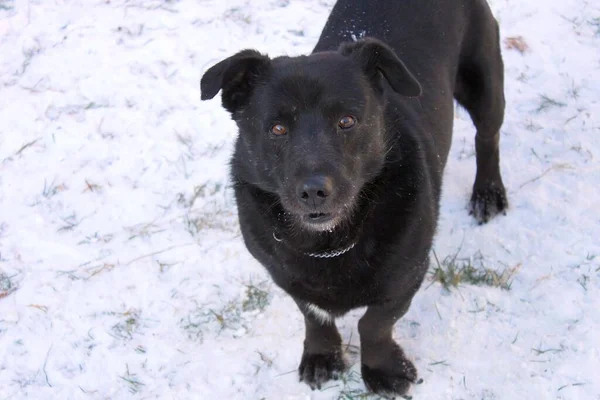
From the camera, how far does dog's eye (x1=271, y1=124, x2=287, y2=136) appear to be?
8.66 ft

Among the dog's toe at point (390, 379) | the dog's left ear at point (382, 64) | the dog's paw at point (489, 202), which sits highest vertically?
the dog's left ear at point (382, 64)

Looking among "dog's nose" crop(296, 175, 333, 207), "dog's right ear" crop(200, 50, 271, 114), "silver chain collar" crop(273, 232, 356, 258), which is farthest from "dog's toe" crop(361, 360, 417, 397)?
"dog's right ear" crop(200, 50, 271, 114)

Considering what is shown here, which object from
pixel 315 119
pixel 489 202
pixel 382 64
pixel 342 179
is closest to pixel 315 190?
pixel 342 179

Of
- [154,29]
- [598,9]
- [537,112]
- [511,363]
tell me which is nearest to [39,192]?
[154,29]

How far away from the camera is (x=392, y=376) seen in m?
3.20

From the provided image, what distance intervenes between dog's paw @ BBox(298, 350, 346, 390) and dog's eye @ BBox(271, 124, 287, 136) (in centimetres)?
125

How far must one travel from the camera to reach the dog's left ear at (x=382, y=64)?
2650 millimetres

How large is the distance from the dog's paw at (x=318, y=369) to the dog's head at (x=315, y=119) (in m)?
0.89

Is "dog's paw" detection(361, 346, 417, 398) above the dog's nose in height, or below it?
below

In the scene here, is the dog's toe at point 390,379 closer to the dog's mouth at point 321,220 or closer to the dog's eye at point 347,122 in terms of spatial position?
the dog's mouth at point 321,220

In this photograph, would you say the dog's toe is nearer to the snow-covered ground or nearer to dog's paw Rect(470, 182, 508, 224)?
the snow-covered ground

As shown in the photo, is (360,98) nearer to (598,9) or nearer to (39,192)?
(39,192)

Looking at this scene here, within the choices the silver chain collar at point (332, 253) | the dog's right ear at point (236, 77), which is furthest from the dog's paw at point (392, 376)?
the dog's right ear at point (236, 77)

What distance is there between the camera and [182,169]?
14.6 feet
